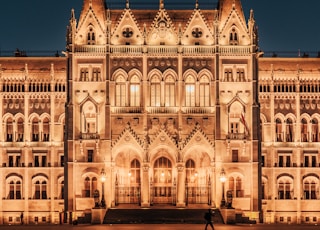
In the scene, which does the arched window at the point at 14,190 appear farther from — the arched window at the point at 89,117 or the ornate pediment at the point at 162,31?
the ornate pediment at the point at 162,31

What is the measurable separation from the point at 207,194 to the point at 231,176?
3.48 m

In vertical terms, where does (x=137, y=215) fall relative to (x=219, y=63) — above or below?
below

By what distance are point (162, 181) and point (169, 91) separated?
1046 cm

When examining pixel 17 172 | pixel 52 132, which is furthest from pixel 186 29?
pixel 17 172

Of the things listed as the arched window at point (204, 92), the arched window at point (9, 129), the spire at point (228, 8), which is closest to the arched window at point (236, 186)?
the arched window at point (204, 92)

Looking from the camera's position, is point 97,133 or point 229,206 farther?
point 97,133

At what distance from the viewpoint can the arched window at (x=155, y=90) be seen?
95750mm

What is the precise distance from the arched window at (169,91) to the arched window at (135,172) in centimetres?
767

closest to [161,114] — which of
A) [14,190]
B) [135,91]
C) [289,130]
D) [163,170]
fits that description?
[135,91]

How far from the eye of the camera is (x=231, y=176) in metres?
94.8

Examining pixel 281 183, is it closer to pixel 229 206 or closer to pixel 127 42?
pixel 229 206

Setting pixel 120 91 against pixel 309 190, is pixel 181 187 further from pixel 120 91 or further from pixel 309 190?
pixel 309 190

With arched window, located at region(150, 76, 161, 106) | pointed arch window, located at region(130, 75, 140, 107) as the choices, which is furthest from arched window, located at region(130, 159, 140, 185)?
arched window, located at region(150, 76, 161, 106)

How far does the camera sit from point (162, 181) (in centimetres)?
9612
